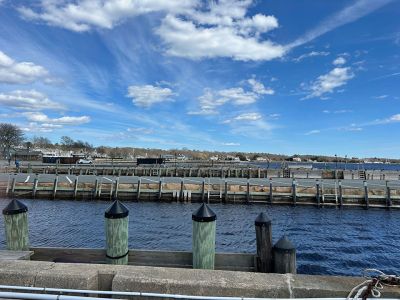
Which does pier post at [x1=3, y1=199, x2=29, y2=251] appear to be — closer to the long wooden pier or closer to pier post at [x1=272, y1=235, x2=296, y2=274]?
pier post at [x1=272, y1=235, x2=296, y2=274]

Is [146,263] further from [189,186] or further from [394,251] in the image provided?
[189,186]

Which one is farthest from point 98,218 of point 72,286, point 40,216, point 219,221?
point 72,286

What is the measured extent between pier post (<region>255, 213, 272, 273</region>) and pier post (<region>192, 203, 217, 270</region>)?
2.75 feet

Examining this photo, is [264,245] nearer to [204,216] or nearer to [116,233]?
[204,216]

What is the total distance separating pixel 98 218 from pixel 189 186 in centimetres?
1568

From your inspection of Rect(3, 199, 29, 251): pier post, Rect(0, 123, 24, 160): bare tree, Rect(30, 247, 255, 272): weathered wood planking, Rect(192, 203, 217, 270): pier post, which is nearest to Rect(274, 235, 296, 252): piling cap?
Rect(30, 247, 255, 272): weathered wood planking

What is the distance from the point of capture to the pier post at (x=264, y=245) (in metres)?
5.84

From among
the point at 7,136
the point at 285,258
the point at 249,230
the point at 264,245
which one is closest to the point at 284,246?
the point at 285,258

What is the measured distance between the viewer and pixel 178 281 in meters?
4.18

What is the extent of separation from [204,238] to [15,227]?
349cm

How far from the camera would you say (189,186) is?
44.0m

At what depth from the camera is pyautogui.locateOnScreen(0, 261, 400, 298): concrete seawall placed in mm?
4016

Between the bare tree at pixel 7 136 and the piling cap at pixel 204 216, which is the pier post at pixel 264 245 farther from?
the bare tree at pixel 7 136

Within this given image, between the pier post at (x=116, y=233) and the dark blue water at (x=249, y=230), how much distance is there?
12.9m
